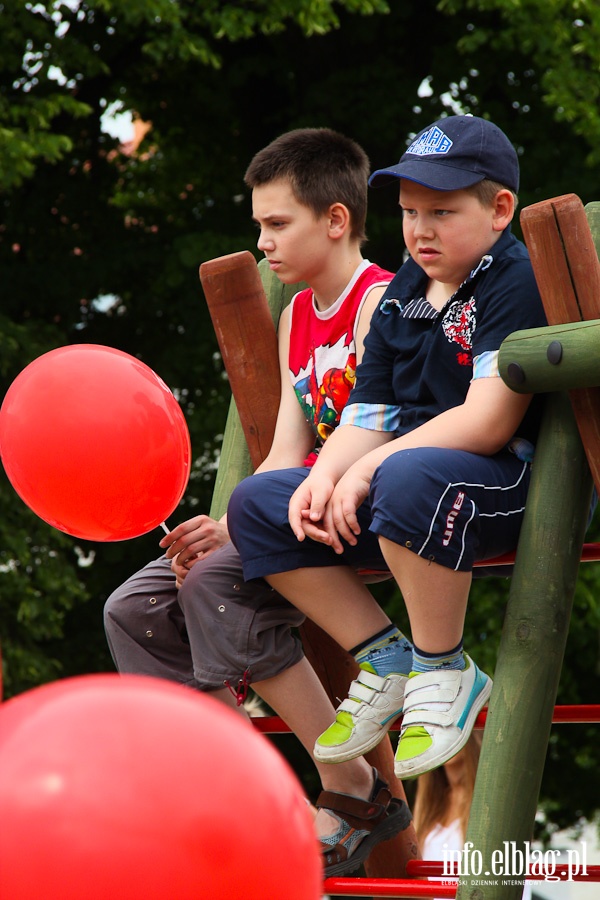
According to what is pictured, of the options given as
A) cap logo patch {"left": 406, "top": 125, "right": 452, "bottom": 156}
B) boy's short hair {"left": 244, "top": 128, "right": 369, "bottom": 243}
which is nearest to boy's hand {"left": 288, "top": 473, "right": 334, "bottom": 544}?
cap logo patch {"left": 406, "top": 125, "right": 452, "bottom": 156}

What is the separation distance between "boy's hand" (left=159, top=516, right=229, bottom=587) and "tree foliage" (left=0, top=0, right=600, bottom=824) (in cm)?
488

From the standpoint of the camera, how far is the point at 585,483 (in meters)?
2.27

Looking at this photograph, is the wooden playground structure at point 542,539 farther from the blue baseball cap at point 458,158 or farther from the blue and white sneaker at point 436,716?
the blue baseball cap at point 458,158

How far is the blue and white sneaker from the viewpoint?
7.05ft

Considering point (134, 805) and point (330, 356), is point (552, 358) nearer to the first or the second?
→ point (330, 356)

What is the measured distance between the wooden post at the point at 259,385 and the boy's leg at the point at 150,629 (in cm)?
33

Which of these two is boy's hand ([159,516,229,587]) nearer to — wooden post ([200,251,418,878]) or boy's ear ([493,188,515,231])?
wooden post ([200,251,418,878])

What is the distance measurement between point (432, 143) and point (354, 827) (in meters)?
1.45

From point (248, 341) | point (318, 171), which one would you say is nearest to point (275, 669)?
point (248, 341)

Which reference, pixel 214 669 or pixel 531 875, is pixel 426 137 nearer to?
pixel 214 669

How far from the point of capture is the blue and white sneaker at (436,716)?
215 cm

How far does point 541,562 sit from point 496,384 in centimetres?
35

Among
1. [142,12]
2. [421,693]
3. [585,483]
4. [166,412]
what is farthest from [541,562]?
[142,12]

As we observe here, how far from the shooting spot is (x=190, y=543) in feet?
9.16
